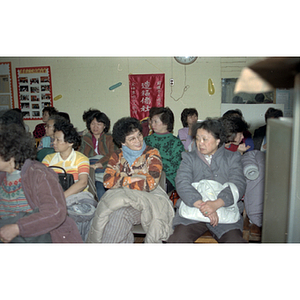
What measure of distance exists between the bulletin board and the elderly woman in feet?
15.4

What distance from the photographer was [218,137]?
77.8 inches

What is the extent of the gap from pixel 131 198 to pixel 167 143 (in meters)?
1.02

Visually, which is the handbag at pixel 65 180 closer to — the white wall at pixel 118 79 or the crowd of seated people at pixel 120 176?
the crowd of seated people at pixel 120 176

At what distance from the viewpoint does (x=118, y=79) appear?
16.4 feet

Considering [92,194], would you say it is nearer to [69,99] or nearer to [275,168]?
[275,168]

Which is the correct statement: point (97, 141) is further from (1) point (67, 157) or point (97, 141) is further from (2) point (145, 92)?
(2) point (145, 92)

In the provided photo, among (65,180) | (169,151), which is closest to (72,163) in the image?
(65,180)

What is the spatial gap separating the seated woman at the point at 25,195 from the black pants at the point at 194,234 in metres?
0.79

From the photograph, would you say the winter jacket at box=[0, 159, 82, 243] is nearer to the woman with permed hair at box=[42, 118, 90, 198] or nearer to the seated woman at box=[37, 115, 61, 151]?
the woman with permed hair at box=[42, 118, 90, 198]

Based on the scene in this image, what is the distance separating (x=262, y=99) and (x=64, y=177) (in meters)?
3.86

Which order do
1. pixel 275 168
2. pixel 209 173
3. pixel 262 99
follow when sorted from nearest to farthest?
pixel 275 168 → pixel 209 173 → pixel 262 99

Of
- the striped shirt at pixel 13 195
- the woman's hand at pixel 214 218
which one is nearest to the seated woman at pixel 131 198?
the woman's hand at pixel 214 218
